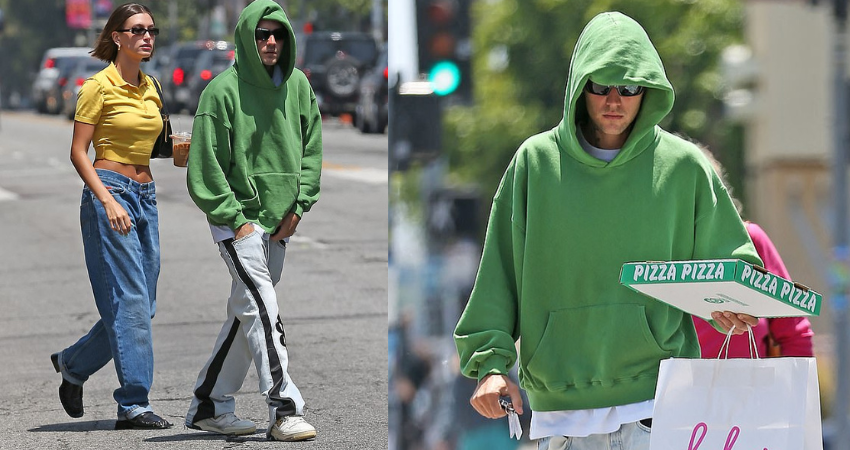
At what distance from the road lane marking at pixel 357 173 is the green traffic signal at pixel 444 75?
13.0 metres

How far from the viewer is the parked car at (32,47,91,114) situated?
4528cm

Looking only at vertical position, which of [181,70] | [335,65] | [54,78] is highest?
[335,65]

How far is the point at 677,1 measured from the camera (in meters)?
13.4

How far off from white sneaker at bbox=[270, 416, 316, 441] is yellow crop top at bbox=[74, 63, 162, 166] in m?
1.13

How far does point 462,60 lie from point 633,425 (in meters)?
3.65

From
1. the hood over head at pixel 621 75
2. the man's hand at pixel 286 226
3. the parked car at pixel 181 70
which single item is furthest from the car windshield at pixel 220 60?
the hood over head at pixel 621 75

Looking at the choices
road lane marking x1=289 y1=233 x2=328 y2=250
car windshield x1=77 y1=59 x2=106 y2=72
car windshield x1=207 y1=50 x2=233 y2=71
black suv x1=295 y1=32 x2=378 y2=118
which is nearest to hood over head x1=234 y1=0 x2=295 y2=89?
road lane marking x1=289 y1=233 x2=328 y2=250

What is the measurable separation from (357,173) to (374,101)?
311 inches

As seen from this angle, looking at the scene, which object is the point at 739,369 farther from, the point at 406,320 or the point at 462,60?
the point at 406,320

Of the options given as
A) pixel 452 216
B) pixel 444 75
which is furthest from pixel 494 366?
pixel 452 216

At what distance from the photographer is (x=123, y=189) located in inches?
243

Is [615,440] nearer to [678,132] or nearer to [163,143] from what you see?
[163,143]

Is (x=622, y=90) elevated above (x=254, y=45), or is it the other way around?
(x=622, y=90)

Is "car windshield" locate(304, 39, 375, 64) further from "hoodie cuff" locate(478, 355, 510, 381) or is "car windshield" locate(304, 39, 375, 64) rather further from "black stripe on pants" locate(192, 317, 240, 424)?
"hoodie cuff" locate(478, 355, 510, 381)
